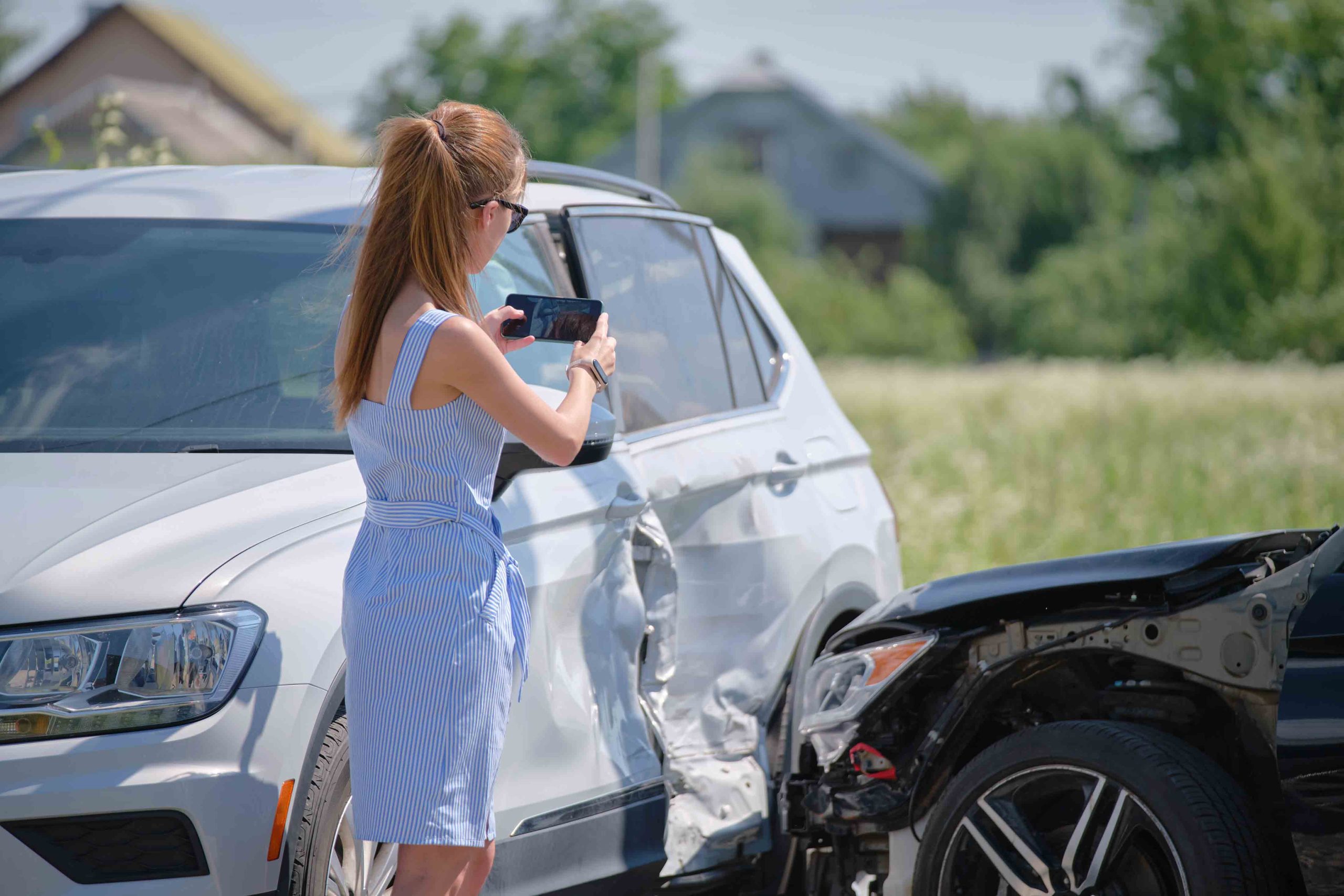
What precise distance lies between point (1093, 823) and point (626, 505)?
1283 mm

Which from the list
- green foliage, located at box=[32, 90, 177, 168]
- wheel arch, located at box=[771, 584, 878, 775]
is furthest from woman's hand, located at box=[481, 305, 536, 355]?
green foliage, located at box=[32, 90, 177, 168]

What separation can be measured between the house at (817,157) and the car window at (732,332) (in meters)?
58.5

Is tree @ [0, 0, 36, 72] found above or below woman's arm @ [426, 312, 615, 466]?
above

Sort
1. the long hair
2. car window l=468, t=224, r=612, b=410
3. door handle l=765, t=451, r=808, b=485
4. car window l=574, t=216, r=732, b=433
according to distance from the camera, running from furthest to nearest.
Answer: door handle l=765, t=451, r=808, b=485
car window l=574, t=216, r=732, b=433
car window l=468, t=224, r=612, b=410
the long hair

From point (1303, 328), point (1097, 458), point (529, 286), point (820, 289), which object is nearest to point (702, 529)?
point (529, 286)

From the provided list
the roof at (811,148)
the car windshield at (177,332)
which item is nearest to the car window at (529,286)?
the car windshield at (177,332)

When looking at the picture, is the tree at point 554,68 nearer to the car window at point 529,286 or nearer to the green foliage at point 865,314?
the green foliage at point 865,314

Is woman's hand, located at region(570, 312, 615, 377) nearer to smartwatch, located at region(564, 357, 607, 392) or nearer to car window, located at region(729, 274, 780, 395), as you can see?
smartwatch, located at region(564, 357, 607, 392)

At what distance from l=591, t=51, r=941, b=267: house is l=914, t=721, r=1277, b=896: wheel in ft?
198

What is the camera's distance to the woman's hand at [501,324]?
2.74 m

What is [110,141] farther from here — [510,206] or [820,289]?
[820,289]

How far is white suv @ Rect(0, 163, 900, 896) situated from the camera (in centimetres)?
240

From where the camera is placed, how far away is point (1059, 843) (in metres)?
2.97

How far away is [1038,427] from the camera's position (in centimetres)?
1698
